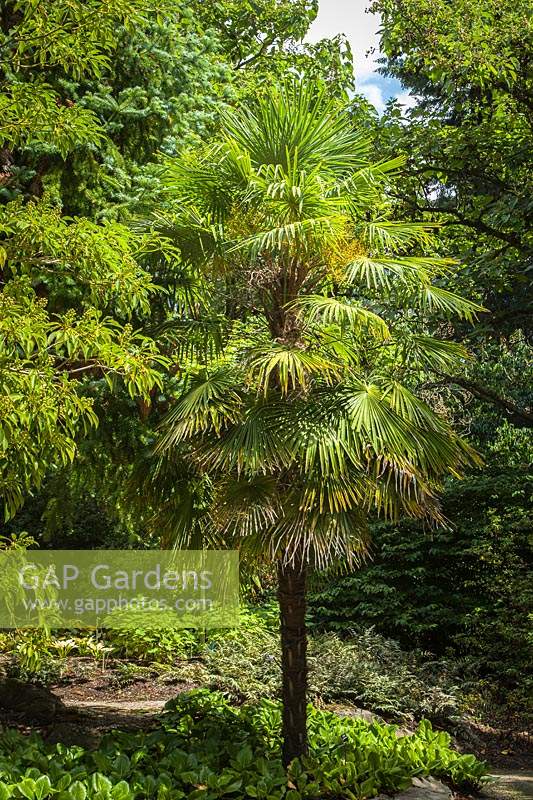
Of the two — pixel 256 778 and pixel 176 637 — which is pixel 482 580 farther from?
pixel 256 778

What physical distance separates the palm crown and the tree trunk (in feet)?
0.94

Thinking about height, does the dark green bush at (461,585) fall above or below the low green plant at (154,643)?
above

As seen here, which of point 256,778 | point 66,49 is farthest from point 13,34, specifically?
point 256,778

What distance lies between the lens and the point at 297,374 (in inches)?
203

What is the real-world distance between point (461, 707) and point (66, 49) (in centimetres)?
693

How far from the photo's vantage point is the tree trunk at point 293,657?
5211mm

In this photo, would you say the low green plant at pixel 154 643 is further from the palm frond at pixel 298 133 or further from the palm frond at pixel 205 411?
the palm frond at pixel 298 133

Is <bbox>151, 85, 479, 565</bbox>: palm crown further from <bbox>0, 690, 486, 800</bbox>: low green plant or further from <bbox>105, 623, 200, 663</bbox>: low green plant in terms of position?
<bbox>105, 623, 200, 663</bbox>: low green plant

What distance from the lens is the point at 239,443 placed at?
15.8ft

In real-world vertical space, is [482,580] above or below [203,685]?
above

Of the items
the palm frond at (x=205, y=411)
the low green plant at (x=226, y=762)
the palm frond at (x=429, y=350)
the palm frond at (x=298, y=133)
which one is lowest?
the low green plant at (x=226, y=762)

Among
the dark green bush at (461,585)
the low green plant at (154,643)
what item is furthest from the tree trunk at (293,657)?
the dark green bush at (461,585)

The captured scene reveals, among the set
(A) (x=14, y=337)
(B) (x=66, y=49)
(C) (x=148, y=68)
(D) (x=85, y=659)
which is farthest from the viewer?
(D) (x=85, y=659)

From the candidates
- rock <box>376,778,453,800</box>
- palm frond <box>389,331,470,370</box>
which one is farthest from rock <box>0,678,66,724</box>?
palm frond <box>389,331,470,370</box>
